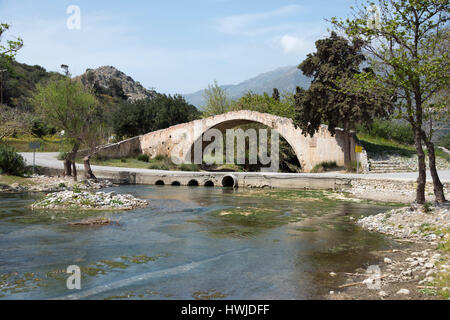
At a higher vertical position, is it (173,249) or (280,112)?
(280,112)

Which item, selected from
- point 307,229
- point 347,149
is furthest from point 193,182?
point 307,229

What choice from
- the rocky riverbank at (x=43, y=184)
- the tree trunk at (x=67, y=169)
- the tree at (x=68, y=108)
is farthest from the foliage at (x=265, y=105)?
the tree trunk at (x=67, y=169)

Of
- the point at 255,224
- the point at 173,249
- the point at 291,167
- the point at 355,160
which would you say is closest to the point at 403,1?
the point at 255,224

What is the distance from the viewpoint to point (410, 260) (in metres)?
8.83

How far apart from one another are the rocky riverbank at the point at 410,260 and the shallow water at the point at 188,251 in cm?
41

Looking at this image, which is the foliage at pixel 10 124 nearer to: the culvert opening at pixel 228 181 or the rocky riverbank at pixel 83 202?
the rocky riverbank at pixel 83 202

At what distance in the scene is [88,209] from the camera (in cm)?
1591

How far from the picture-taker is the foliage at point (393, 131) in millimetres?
33906

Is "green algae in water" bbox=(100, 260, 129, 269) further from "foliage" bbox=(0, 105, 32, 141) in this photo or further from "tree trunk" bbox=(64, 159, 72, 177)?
"tree trunk" bbox=(64, 159, 72, 177)

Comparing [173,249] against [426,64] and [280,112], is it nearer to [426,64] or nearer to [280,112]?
[426,64]

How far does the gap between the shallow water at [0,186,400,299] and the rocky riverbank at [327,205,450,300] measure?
41cm

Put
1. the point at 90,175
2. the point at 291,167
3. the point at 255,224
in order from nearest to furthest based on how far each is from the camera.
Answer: the point at 255,224 < the point at 90,175 < the point at 291,167

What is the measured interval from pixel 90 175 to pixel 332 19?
667 inches
